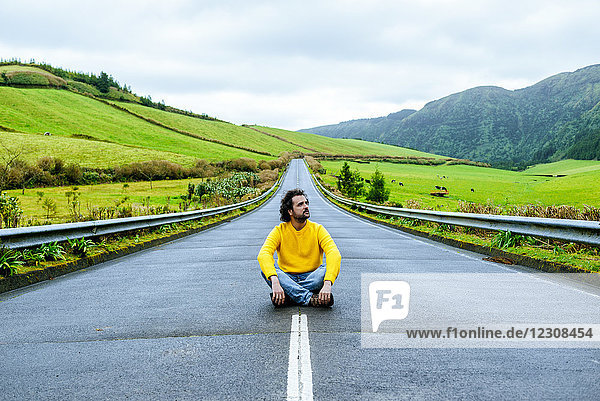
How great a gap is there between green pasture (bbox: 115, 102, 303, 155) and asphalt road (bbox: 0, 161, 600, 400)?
117998 millimetres

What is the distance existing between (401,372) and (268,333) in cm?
148

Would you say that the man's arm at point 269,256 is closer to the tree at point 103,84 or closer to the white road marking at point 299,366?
the white road marking at point 299,366

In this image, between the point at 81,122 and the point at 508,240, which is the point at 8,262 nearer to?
the point at 508,240

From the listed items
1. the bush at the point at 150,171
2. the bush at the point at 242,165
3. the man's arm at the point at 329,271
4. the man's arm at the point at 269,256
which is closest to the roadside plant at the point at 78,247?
the man's arm at the point at 269,256

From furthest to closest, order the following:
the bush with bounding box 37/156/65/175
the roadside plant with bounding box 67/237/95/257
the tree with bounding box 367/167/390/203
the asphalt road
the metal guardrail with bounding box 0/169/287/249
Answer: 1. the tree with bounding box 367/167/390/203
2. the bush with bounding box 37/156/65/175
3. the roadside plant with bounding box 67/237/95/257
4. the metal guardrail with bounding box 0/169/287/249
5. the asphalt road

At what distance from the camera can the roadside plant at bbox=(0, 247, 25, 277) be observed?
23.8 ft

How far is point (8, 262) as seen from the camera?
755cm

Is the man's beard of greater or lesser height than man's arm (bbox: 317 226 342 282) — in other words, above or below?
above

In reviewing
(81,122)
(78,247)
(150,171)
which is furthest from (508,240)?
(81,122)

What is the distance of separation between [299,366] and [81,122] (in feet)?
338

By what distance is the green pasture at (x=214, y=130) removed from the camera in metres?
125

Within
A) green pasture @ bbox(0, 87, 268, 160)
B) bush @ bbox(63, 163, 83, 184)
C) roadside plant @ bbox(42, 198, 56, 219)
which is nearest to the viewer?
roadside plant @ bbox(42, 198, 56, 219)

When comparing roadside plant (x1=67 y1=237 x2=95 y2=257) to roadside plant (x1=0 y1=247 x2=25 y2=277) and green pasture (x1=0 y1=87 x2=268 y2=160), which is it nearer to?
roadside plant (x1=0 y1=247 x2=25 y2=277)

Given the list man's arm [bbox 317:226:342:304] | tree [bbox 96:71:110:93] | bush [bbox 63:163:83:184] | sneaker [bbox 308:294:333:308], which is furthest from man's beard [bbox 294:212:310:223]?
tree [bbox 96:71:110:93]
